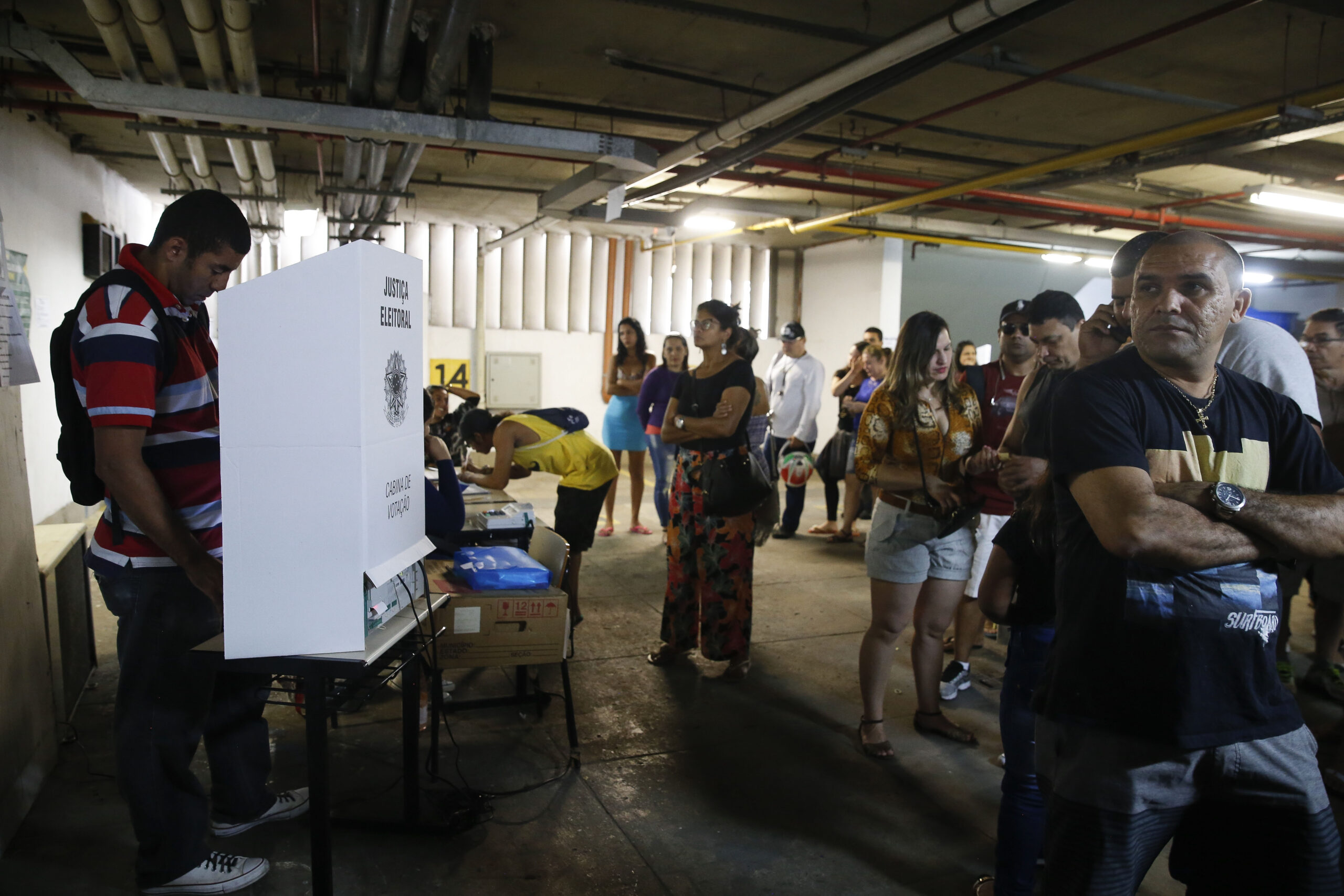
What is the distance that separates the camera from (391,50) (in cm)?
367

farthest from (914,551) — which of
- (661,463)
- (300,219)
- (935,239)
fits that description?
(935,239)

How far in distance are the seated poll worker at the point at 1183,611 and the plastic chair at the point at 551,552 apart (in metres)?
1.80

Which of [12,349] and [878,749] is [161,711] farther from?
[878,749]

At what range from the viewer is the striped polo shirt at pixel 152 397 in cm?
183

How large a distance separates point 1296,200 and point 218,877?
6.97 meters

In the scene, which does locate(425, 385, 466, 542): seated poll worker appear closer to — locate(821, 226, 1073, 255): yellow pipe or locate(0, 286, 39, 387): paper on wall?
locate(0, 286, 39, 387): paper on wall

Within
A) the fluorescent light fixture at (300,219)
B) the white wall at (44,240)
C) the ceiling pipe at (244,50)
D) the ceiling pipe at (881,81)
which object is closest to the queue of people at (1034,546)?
the ceiling pipe at (881,81)

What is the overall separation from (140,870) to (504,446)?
6.64 feet

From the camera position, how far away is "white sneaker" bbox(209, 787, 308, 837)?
238 cm

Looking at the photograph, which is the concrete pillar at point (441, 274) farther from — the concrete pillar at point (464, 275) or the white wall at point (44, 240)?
the white wall at point (44, 240)

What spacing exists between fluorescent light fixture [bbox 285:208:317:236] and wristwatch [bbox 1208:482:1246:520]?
21.2 ft

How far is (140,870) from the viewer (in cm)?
207

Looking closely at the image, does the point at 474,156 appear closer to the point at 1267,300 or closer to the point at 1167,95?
the point at 1167,95

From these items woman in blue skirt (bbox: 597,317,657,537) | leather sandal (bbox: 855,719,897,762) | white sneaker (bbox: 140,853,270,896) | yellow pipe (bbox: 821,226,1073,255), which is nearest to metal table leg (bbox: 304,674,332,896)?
white sneaker (bbox: 140,853,270,896)
